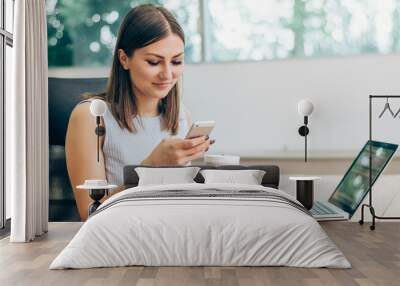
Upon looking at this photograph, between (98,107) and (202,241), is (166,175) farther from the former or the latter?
(202,241)

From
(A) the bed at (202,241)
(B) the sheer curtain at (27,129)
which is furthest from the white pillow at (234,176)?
(A) the bed at (202,241)

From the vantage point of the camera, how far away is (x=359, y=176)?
738cm

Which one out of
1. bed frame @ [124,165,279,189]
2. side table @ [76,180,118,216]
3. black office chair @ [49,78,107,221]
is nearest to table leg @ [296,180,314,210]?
bed frame @ [124,165,279,189]

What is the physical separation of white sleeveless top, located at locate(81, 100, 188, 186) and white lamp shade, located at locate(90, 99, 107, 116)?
0.18m

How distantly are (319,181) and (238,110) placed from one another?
52.2 inches

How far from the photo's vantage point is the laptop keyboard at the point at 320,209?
7301mm

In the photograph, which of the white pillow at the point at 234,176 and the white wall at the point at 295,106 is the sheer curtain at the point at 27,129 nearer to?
the white wall at the point at 295,106

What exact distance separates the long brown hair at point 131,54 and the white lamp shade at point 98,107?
0.66 feet

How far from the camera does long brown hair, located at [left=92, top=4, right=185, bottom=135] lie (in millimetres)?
7629

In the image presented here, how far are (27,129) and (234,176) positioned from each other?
7.62 feet

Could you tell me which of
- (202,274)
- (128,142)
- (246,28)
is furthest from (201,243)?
(246,28)

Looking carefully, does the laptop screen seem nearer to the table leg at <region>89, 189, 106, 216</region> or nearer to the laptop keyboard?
the laptop keyboard

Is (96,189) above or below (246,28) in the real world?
below

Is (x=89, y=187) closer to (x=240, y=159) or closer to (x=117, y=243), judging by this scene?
(x=240, y=159)
